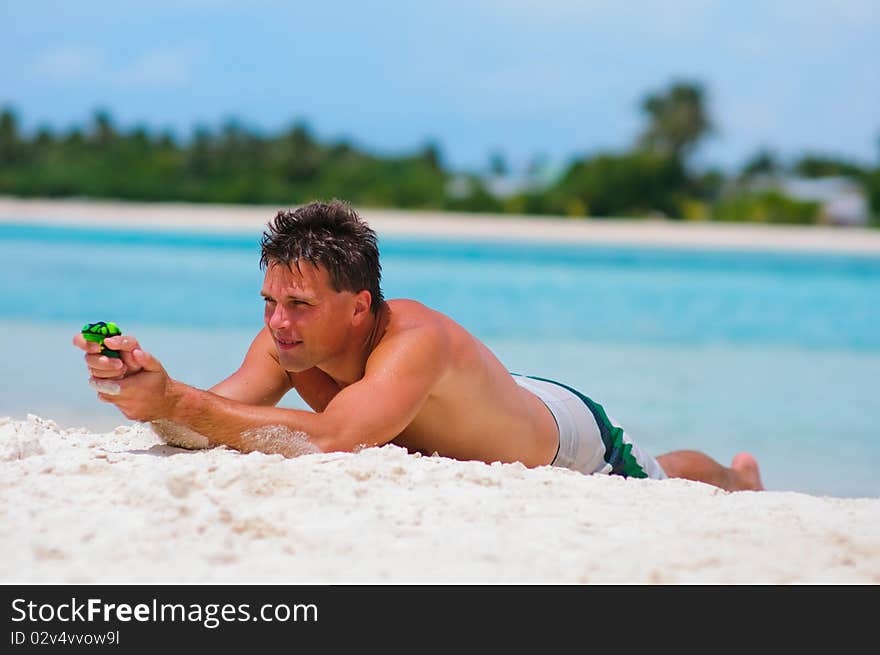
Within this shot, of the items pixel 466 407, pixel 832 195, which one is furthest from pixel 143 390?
pixel 832 195

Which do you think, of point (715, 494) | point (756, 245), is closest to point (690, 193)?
point (756, 245)

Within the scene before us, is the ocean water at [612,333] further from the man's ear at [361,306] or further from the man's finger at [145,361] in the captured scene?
the man's finger at [145,361]

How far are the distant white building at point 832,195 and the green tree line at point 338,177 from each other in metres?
0.48

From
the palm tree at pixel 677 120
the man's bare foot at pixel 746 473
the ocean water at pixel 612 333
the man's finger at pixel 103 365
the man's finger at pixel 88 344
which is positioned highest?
the palm tree at pixel 677 120

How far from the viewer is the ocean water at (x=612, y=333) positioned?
675 cm

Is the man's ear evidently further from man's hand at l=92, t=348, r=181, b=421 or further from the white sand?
A: man's hand at l=92, t=348, r=181, b=421

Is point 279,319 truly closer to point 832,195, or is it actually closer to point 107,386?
point 107,386

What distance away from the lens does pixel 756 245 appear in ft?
105

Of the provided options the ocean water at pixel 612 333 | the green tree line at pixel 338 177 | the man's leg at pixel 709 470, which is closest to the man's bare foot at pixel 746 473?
the man's leg at pixel 709 470

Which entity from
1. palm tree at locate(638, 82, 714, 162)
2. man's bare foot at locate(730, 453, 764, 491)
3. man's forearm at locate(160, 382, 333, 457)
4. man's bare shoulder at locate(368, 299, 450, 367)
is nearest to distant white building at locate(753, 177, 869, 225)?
palm tree at locate(638, 82, 714, 162)

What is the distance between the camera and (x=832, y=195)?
47.4 meters

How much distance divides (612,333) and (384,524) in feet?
30.5
